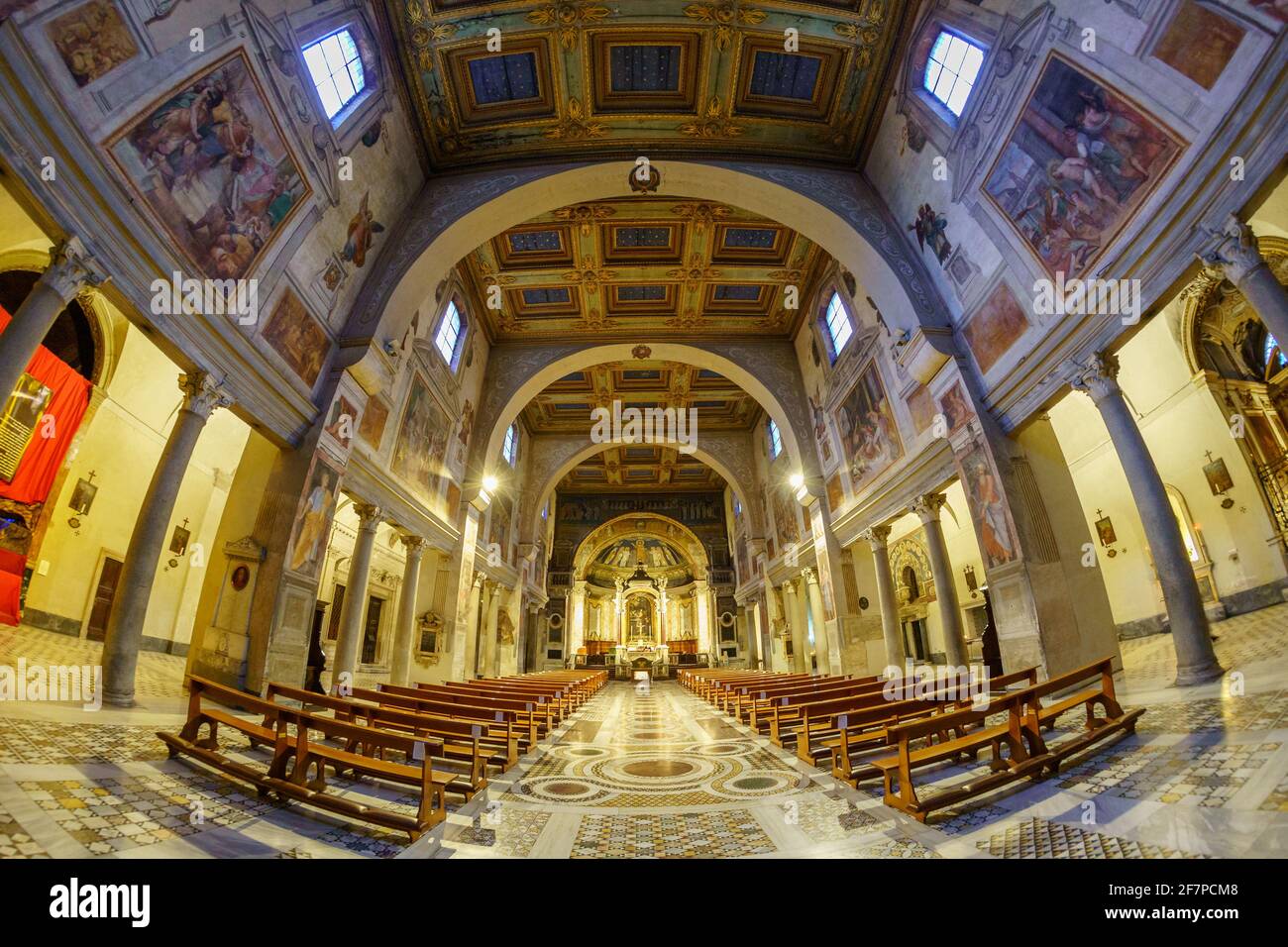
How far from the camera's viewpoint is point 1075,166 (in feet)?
21.4

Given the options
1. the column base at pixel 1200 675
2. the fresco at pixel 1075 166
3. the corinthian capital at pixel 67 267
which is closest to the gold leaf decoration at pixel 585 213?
the fresco at pixel 1075 166

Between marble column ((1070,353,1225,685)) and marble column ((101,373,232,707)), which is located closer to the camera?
marble column ((1070,353,1225,685))

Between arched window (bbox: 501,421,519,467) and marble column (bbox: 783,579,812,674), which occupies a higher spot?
arched window (bbox: 501,421,519,467)

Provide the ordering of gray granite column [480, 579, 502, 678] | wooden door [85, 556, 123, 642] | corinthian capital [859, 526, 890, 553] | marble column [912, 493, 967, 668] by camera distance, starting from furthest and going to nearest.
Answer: gray granite column [480, 579, 502, 678] → corinthian capital [859, 526, 890, 553] → wooden door [85, 556, 123, 642] → marble column [912, 493, 967, 668]

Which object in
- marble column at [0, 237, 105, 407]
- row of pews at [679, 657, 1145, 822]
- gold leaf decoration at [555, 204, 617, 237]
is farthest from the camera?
gold leaf decoration at [555, 204, 617, 237]

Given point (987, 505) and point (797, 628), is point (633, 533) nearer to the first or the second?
point (797, 628)

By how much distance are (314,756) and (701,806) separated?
305 centimetres

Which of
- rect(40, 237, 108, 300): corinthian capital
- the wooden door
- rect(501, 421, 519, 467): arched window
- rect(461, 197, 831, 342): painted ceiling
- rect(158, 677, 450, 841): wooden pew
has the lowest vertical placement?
rect(158, 677, 450, 841): wooden pew

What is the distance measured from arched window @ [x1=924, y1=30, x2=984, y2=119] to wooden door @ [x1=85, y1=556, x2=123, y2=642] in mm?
19304

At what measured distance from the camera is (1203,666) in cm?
523

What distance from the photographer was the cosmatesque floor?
2529 millimetres

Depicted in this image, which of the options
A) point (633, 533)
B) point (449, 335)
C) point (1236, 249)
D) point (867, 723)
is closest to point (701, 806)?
point (867, 723)

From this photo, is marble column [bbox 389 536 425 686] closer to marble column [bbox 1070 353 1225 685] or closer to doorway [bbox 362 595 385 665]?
doorway [bbox 362 595 385 665]

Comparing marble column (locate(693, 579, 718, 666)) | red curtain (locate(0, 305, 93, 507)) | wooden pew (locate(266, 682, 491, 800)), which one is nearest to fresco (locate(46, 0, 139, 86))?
red curtain (locate(0, 305, 93, 507))
